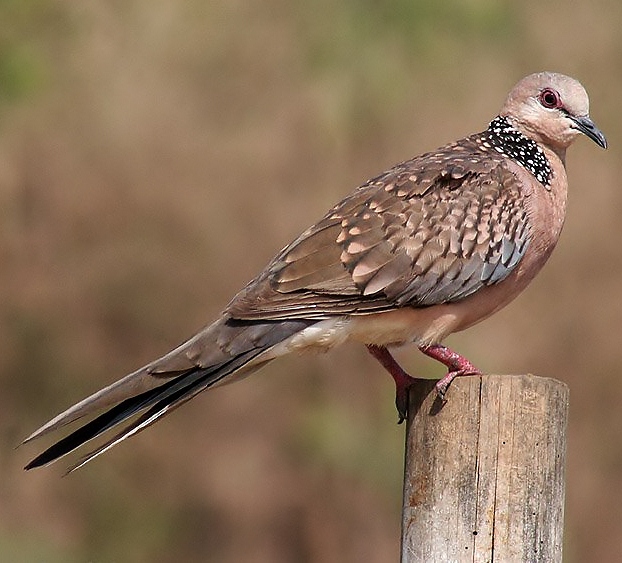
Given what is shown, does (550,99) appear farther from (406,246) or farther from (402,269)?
(402,269)

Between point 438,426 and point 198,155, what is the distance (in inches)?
272

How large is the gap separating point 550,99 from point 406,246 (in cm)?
126

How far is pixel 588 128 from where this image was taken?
5.85 metres

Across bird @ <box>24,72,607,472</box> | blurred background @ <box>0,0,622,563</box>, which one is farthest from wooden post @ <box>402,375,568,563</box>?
blurred background @ <box>0,0,622,563</box>

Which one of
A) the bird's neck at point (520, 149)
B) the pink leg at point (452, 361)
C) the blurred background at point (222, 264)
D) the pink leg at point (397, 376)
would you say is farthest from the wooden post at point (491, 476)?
the blurred background at point (222, 264)

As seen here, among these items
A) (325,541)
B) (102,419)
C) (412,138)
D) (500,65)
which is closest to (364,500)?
(325,541)

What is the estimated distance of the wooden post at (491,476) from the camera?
155 inches

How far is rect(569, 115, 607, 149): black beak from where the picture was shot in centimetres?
578

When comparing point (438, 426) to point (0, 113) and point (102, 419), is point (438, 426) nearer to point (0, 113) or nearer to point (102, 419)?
point (102, 419)

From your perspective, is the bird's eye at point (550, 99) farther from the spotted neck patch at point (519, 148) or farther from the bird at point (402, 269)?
the spotted neck patch at point (519, 148)

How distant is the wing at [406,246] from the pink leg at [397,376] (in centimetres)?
45

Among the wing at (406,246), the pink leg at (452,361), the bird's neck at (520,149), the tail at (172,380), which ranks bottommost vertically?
the pink leg at (452,361)

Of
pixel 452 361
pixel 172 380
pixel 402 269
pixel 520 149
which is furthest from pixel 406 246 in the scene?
pixel 172 380

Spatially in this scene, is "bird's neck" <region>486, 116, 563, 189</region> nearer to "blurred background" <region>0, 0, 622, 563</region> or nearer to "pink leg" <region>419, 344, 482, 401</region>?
"pink leg" <region>419, 344, 482, 401</region>
